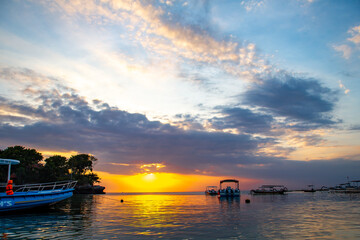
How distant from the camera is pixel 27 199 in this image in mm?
30312

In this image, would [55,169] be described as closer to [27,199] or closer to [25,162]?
[25,162]

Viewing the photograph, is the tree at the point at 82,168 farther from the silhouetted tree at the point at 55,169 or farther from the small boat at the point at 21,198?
the small boat at the point at 21,198

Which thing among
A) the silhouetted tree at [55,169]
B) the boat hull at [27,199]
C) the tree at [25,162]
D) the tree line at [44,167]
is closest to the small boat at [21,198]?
the boat hull at [27,199]

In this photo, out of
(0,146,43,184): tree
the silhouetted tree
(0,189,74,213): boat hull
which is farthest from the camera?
the silhouetted tree

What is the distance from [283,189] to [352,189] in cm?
3978

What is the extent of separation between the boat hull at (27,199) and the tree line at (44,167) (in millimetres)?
52262

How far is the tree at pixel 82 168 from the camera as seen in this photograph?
397 ft

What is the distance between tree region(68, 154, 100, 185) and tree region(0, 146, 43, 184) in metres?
18.4

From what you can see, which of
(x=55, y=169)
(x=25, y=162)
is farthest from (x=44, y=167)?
(x=25, y=162)

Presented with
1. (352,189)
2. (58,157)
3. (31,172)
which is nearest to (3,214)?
(31,172)

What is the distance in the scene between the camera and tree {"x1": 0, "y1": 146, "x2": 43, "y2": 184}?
88.4 meters

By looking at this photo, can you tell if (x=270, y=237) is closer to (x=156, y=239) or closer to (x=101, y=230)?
(x=156, y=239)

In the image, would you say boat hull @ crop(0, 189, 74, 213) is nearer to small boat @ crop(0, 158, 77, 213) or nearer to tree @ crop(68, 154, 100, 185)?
small boat @ crop(0, 158, 77, 213)

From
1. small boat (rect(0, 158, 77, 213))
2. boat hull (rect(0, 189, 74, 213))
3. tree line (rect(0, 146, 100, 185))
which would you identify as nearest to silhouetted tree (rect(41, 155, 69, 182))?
tree line (rect(0, 146, 100, 185))
